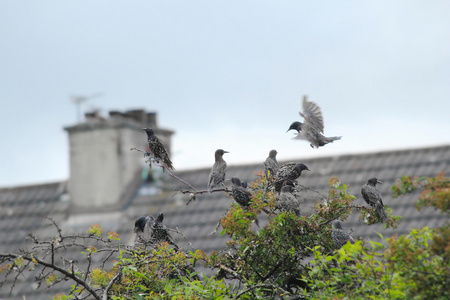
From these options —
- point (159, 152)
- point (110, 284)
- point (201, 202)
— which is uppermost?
point (159, 152)

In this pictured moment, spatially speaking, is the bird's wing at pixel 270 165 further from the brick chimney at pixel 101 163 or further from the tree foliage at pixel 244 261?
the brick chimney at pixel 101 163

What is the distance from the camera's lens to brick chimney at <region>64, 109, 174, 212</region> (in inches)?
575

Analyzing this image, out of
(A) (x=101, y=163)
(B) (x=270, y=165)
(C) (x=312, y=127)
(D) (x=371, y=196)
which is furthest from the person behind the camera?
(A) (x=101, y=163)

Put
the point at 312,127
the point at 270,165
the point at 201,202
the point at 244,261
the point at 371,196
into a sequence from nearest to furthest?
1. the point at 244,261
2. the point at 371,196
3. the point at 270,165
4. the point at 312,127
5. the point at 201,202

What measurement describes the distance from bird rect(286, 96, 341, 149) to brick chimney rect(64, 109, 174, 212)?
27.8 ft

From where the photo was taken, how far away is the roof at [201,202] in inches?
529

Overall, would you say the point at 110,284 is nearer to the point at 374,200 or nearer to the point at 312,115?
the point at 374,200

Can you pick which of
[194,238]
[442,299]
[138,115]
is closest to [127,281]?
[442,299]

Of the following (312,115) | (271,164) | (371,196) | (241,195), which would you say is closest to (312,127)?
(312,115)

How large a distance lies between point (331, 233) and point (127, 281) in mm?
1204

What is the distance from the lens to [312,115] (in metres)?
6.16

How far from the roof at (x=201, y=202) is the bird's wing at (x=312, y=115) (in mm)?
→ 6689

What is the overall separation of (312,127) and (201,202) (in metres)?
8.79

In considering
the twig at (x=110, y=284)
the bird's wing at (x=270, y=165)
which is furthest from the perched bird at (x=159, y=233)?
the bird's wing at (x=270, y=165)
